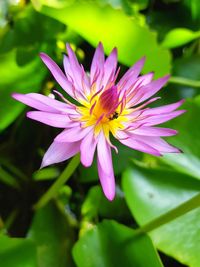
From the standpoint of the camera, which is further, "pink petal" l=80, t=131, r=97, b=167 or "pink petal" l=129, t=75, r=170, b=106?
"pink petal" l=129, t=75, r=170, b=106

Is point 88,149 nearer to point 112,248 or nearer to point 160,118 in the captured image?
point 160,118

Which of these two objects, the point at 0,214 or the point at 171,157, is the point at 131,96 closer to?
the point at 171,157

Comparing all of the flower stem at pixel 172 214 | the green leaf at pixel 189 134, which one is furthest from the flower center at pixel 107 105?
the green leaf at pixel 189 134

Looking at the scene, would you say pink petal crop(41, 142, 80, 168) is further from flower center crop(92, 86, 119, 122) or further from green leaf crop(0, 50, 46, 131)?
green leaf crop(0, 50, 46, 131)

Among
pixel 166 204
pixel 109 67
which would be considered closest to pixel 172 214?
pixel 166 204

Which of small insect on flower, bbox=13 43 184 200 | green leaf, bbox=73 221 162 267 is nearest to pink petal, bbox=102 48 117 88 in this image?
small insect on flower, bbox=13 43 184 200

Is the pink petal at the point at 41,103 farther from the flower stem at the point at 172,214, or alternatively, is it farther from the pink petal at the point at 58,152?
the flower stem at the point at 172,214

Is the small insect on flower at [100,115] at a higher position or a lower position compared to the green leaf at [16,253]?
higher
